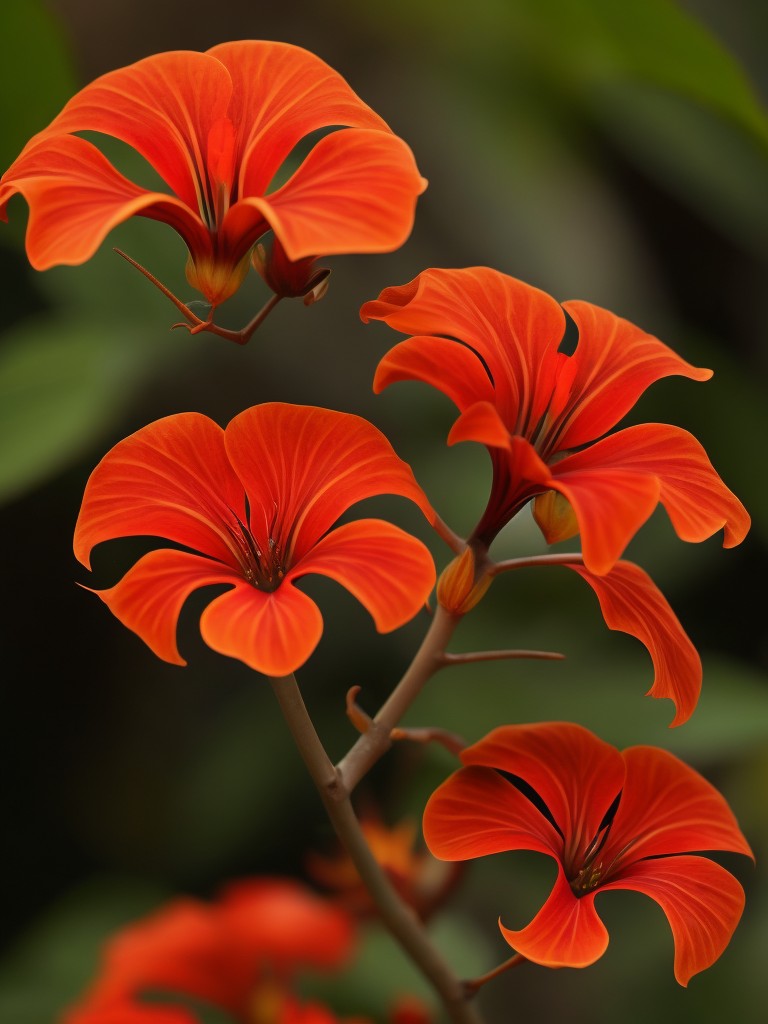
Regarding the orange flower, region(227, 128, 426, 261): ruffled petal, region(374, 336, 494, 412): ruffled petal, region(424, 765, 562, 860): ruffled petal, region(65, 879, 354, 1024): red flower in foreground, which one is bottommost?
region(65, 879, 354, 1024): red flower in foreground

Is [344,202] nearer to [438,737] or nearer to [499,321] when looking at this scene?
[499,321]

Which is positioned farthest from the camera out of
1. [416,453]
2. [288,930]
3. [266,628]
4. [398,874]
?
[416,453]

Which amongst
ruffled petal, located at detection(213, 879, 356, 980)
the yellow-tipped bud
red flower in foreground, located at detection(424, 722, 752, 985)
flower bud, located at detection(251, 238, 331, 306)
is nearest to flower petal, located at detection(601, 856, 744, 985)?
red flower in foreground, located at detection(424, 722, 752, 985)

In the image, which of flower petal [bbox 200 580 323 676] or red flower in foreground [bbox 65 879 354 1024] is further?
red flower in foreground [bbox 65 879 354 1024]

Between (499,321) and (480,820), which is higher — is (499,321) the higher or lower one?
the higher one

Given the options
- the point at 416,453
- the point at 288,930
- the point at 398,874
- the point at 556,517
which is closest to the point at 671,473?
the point at 556,517

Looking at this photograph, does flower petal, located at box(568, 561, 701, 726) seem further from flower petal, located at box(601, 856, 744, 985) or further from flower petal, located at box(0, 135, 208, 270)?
flower petal, located at box(0, 135, 208, 270)

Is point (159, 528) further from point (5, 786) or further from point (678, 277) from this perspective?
point (678, 277)
